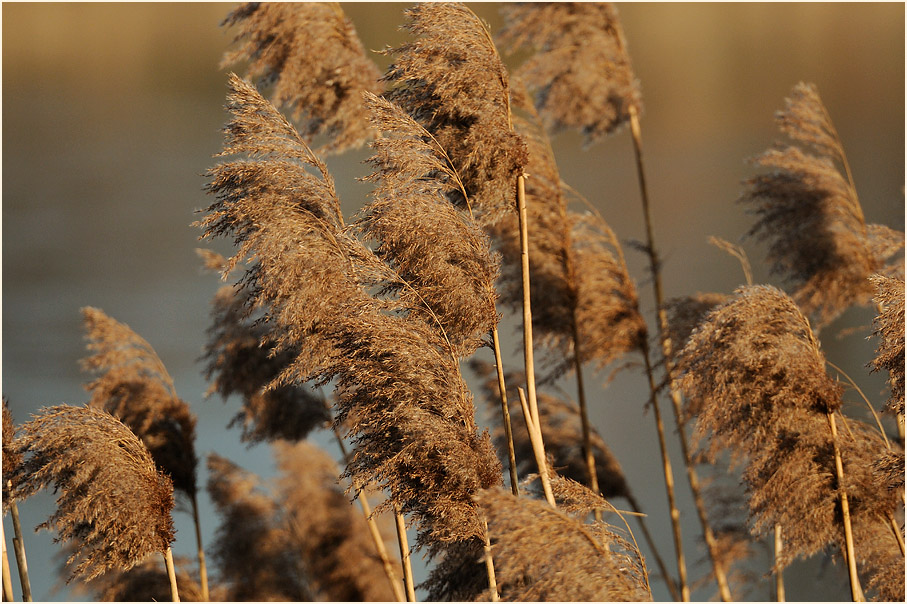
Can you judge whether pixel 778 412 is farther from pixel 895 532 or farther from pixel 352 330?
pixel 352 330

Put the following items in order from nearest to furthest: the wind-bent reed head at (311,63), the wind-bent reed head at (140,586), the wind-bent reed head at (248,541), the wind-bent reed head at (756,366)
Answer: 1. the wind-bent reed head at (756,366)
2. the wind-bent reed head at (311,63)
3. the wind-bent reed head at (140,586)
4. the wind-bent reed head at (248,541)

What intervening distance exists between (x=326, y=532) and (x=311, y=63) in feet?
10.8

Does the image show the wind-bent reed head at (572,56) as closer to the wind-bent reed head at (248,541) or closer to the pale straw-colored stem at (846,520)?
the pale straw-colored stem at (846,520)

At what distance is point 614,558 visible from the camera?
2242 mm

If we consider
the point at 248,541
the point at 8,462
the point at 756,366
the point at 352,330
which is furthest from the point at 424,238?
the point at 248,541

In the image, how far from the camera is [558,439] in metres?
4.51

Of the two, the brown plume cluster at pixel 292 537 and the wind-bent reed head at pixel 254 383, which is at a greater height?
the wind-bent reed head at pixel 254 383

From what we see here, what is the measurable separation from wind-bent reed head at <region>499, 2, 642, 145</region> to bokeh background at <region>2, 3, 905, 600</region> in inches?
99.7

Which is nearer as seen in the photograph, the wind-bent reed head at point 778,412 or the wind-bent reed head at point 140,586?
the wind-bent reed head at point 778,412

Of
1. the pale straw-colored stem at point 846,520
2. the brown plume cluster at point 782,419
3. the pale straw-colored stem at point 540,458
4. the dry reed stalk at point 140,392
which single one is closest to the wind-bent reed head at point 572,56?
the brown plume cluster at point 782,419

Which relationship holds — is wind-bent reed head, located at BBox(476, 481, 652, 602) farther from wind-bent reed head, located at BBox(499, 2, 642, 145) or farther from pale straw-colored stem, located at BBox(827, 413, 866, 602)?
wind-bent reed head, located at BBox(499, 2, 642, 145)

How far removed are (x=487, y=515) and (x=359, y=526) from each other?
3.66 metres

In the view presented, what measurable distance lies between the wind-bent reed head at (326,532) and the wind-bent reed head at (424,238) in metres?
3.03

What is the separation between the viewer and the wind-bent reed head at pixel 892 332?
2467mm
